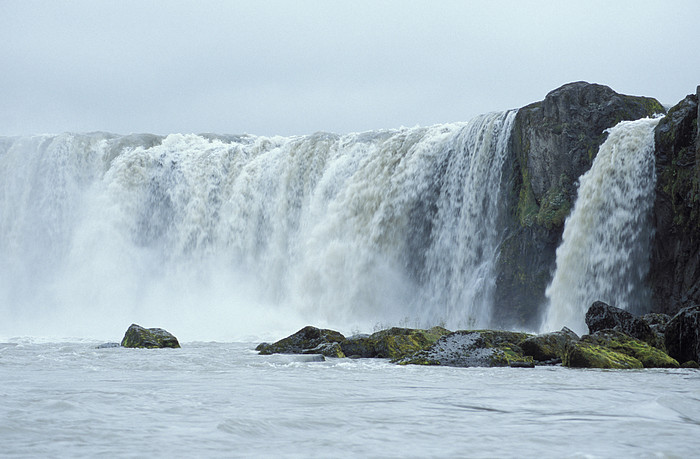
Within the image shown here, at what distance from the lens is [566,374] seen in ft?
30.3

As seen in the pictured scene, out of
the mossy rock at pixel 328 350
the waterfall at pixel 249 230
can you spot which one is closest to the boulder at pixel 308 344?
the mossy rock at pixel 328 350

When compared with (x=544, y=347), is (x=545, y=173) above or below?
above

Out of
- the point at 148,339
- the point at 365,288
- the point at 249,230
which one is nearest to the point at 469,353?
the point at 148,339

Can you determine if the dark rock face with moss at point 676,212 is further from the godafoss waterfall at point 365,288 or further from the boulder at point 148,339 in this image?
the boulder at point 148,339

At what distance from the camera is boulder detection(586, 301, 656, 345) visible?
12.5m

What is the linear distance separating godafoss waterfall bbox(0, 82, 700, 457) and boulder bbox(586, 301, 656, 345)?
55mm

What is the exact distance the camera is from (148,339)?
52.2ft

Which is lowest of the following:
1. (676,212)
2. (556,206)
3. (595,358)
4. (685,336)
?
(595,358)

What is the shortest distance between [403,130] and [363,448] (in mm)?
25577

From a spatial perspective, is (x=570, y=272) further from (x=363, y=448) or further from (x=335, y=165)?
(x=363, y=448)

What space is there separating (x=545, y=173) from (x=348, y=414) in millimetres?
18704

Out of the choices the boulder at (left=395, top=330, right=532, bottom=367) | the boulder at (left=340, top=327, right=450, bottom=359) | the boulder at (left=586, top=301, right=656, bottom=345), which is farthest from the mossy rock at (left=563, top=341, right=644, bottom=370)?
the boulder at (left=340, top=327, right=450, bottom=359)

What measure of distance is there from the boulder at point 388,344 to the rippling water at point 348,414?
3.46 metres

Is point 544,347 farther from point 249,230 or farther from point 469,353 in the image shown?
point 249,230
